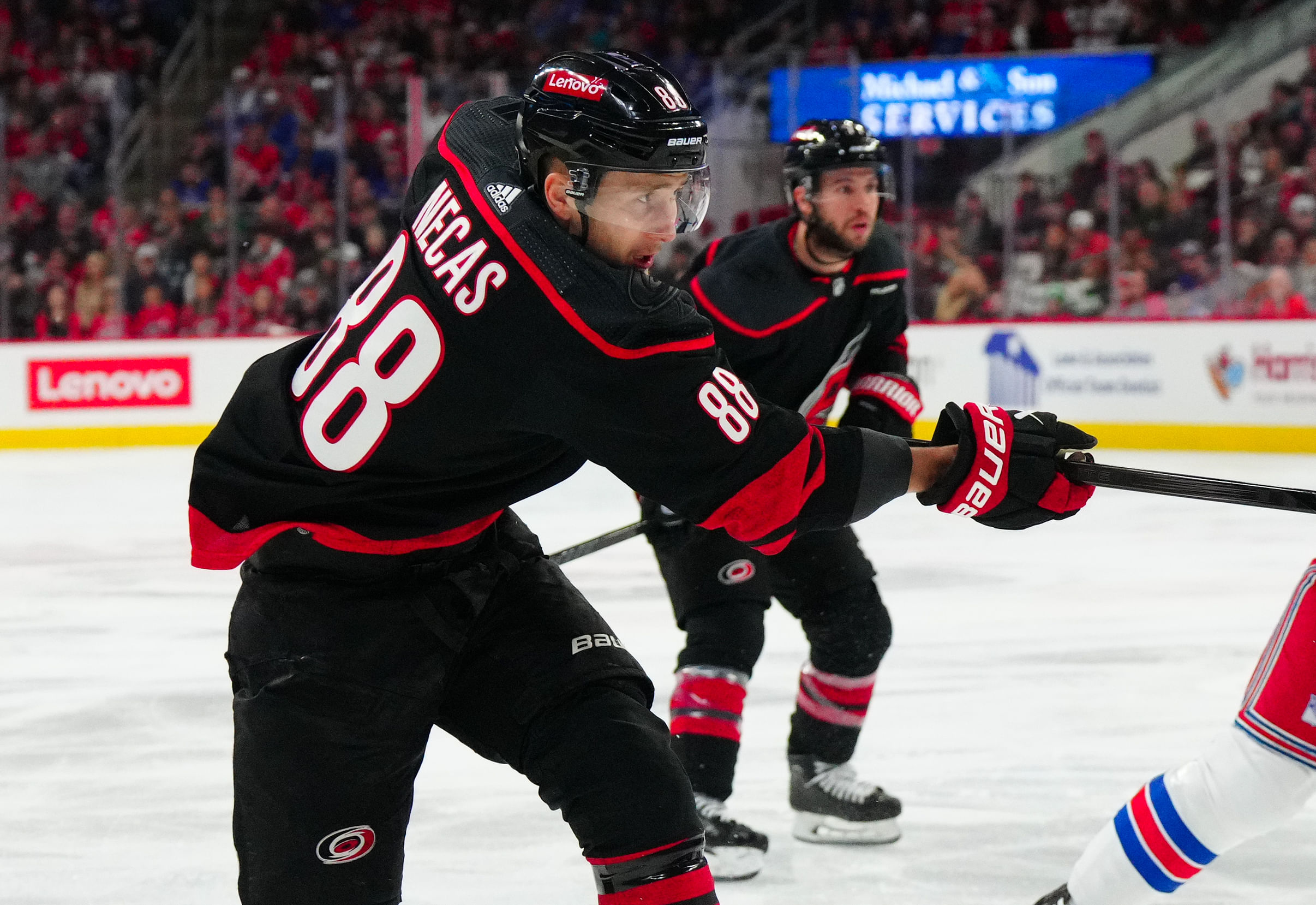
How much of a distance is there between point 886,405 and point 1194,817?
117 centimetres

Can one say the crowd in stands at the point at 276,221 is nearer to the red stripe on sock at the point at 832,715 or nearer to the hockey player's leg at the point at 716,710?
the red stripe on sock at the point at 832,715

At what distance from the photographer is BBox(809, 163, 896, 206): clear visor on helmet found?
2750 millimetres

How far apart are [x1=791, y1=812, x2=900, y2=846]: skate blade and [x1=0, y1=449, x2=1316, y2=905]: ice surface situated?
0.03 m

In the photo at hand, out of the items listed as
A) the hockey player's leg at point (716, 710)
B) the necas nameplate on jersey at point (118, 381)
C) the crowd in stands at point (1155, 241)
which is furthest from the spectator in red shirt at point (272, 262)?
the hockey player's leg at point (716, 710)

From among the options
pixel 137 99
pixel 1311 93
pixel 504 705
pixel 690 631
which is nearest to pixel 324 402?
pixel 504 705

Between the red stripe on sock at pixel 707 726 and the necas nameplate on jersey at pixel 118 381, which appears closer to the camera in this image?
the red stripe on sock at pixel 707 726

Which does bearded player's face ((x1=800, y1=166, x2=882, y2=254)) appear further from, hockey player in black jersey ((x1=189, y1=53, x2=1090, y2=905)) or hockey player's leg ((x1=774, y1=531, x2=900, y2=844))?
hockey player in black jersey ((x1=189, y1=53, x2=1090, y2=905))

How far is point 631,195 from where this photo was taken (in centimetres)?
157

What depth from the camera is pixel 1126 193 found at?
878 cm

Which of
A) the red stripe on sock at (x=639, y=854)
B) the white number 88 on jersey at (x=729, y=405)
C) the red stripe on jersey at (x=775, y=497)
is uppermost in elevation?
the white number 88 on jersey at (x=729, y=405)

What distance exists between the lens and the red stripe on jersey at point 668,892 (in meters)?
1.55

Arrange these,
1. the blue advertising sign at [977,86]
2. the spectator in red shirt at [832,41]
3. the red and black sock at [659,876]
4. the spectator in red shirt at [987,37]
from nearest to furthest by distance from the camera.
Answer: the red and black sock at [659,876] < the blue advertising sign at [977,86] < the spectator in red shirt at [987,37] < the spectator in red shirt at [832,41]

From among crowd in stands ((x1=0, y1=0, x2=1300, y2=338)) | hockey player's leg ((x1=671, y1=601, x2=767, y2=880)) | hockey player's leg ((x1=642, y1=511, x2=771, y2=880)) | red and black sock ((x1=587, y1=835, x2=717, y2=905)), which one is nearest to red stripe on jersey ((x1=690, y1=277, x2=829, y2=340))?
hockey player's leg ((x1=642, y1=511, x2=771, y2=880))

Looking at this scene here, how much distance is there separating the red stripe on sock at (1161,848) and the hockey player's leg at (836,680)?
0.93 metres
